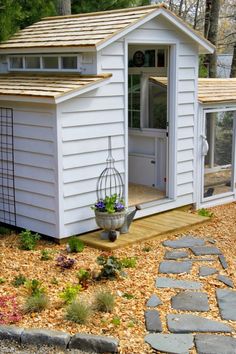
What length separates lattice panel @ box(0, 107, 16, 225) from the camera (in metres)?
7.76

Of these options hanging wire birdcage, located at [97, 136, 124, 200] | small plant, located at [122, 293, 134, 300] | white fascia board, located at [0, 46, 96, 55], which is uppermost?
white fascia board, located at [0, 46, 96, 55]

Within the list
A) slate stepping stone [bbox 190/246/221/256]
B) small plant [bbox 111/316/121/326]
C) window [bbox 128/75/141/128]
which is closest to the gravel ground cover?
small plant [bbox 111/316/121/326]

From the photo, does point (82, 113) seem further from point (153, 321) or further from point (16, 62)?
point (153, 321)

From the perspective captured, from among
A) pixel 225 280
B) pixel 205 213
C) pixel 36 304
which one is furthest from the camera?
pixel 205 213

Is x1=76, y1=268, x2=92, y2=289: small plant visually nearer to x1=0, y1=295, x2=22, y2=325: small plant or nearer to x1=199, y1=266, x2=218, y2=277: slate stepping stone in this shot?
x1=0, y1=295, x2=22, y2=325: small plant

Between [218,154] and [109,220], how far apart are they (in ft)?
10.1

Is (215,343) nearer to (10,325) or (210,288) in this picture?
(210,288)

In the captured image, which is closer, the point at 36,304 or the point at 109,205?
the point at 36,304

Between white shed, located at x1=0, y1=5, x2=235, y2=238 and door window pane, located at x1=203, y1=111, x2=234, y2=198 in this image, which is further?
door window pane, located at x1=203, y1=111, x2=234, y2=198

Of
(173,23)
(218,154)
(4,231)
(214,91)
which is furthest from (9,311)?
(214,91)

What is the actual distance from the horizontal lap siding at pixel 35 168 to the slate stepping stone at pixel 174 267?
1.53 metres

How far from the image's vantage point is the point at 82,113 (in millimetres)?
7297

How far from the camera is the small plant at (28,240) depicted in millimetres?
7106

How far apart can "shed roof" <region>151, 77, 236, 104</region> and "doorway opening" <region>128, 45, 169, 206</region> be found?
232mm
